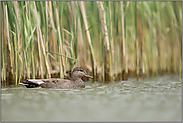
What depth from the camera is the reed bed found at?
7629 millimetres

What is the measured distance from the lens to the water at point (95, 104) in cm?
458

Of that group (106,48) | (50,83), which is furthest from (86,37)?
(50,83)

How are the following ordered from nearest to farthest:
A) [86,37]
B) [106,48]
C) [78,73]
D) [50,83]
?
[50,83] < [78,73] < [106,48] < [86,37]

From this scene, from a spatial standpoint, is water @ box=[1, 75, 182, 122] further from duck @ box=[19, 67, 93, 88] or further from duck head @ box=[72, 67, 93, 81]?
duck head @ box=[72, 67, 93, 81]

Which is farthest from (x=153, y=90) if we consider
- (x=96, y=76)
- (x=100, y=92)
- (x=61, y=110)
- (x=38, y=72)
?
(x=38, y=72)

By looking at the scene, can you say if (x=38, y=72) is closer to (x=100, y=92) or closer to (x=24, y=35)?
(x=24, y=35)

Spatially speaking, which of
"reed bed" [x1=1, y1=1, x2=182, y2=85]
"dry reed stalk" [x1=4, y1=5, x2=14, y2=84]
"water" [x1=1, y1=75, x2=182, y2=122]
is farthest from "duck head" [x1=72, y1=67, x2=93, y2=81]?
"dry reed stalk" [x1=4, y1=5, x2=14, y2=84]

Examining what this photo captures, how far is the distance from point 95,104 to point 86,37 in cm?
354

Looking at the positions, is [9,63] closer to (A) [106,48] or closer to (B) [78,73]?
(B) [78,73]

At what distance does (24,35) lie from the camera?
7.64m

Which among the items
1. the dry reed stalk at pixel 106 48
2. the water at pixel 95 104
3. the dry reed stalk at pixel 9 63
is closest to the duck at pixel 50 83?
the water at pixel 95 104

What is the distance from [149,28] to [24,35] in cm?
375

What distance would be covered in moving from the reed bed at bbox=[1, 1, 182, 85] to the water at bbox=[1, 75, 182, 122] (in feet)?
3.37

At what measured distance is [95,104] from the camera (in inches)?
212
